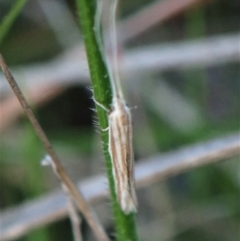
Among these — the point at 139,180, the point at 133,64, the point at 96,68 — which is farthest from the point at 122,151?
the point at 133,64

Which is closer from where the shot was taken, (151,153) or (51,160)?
(51,160)

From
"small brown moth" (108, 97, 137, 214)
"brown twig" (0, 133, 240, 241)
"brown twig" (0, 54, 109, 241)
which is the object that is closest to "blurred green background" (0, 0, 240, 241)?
"brown twig" (0, 133, 240, 241)

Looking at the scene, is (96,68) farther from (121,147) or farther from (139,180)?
(139,180)

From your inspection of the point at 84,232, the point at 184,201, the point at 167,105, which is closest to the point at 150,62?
the point at 167,105

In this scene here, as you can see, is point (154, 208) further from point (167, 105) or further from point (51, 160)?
point (51, 160)

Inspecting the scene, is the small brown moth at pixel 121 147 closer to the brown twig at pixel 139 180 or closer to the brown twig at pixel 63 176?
the brown twig at pixel 63 176
